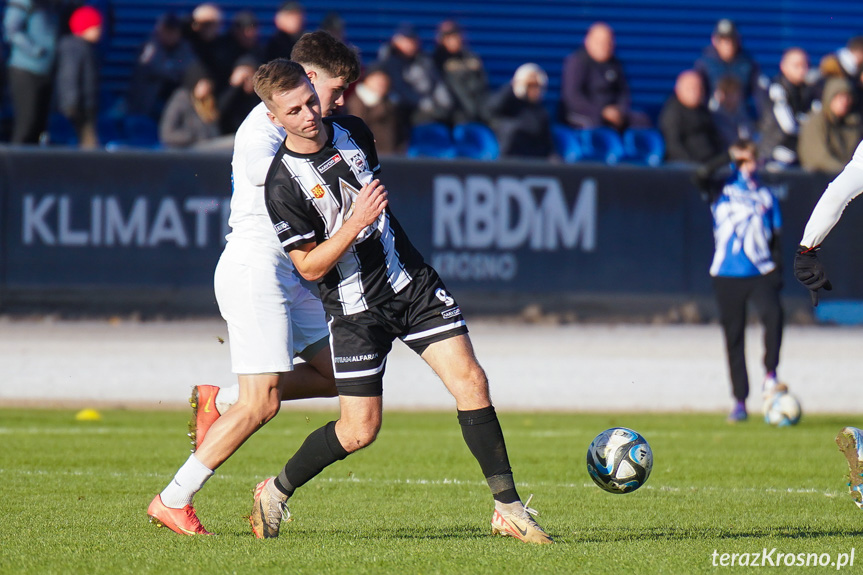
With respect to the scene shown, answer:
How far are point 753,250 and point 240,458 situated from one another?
5296 mm

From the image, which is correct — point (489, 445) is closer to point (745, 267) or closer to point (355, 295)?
point (355, 295)

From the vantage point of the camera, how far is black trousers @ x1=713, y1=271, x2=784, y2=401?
450 inches

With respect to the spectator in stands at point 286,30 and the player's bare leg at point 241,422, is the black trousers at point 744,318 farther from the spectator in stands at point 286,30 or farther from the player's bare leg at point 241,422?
the player's bare leg at point 241,422

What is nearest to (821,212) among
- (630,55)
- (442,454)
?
(442,454)

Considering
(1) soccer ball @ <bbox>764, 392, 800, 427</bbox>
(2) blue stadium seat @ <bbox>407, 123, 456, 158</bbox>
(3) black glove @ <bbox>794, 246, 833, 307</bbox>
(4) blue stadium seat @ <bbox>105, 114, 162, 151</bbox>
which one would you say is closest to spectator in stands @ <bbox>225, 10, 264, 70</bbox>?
(4) blue stadium seat @ <bbox>105, 114, 162, 151</bbox>

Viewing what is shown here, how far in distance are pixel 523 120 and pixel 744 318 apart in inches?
211

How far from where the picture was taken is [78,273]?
1372 cm

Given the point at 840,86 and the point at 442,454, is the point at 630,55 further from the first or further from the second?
the point at 442,454

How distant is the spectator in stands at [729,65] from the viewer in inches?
688

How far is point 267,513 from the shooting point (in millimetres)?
5500

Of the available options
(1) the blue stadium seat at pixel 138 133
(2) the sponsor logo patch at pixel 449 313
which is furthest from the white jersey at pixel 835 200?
(1) the blue stadium seat at pixel 138 133

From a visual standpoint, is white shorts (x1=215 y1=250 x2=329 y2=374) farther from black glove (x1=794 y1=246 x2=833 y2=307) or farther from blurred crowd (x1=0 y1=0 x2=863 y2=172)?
blurred crowd (x1=0 y1=0 x2=863 y2=172)

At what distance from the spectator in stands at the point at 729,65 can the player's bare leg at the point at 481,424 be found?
42.0 ft

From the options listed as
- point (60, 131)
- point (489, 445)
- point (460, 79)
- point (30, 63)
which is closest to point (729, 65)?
point (460, 79)
